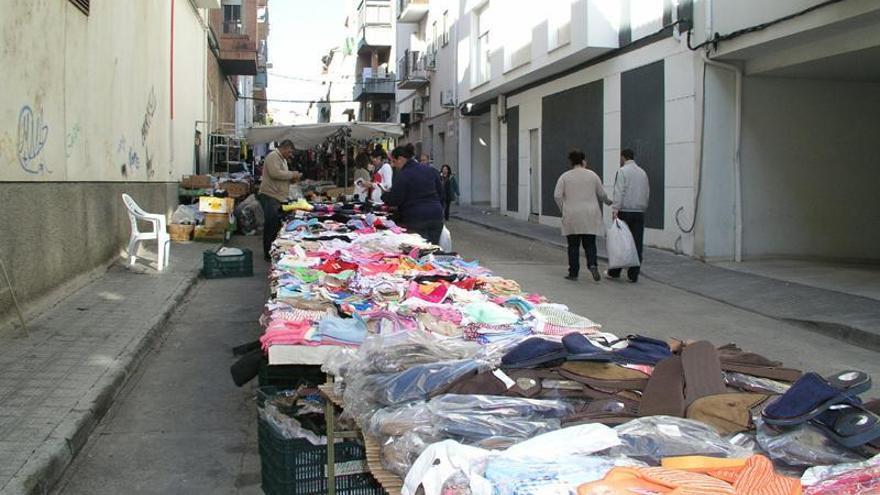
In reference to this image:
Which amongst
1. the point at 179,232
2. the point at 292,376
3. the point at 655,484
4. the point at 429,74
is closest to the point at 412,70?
the point at 429,74

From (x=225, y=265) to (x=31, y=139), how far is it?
4.07 metres

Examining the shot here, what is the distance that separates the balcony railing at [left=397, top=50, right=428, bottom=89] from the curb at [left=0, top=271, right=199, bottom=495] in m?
28.5

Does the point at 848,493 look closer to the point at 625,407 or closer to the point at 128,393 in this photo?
the point at 625,407

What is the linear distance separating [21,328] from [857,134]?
1328 centimetres

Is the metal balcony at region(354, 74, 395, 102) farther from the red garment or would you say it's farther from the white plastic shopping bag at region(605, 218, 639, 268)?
the red garment

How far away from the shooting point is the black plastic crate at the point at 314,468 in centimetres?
362

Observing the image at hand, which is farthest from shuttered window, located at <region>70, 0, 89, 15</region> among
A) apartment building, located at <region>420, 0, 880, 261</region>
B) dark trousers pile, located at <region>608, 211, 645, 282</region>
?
apartment building, located at <region>420, 0, 880, 261</region>

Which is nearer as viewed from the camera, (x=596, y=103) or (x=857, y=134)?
(x=857, y=134)

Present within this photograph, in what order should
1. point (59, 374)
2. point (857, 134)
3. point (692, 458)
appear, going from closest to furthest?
point (692, 458) → point (59, 374) → point (857, 134)

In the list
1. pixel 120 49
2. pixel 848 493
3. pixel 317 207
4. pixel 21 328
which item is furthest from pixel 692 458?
pixel 120 49

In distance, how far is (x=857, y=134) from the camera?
45.7ft

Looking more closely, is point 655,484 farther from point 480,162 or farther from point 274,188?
point 480,162

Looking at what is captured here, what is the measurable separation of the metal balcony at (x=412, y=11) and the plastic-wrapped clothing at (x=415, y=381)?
33.8 m

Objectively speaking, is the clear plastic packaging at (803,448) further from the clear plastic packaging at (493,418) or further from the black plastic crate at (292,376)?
the black plastic crate at (292,376)
